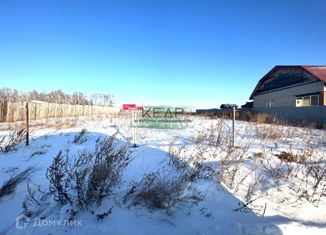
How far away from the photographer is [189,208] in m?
4.25

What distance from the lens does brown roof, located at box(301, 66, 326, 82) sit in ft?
77.6

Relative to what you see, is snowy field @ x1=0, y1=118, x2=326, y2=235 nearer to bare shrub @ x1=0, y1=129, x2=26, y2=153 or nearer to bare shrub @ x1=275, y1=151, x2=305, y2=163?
bare shrub @ x1=275, y1=151, x2=305, y2=163

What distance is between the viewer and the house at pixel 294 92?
21.0m

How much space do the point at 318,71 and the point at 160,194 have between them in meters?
25.6

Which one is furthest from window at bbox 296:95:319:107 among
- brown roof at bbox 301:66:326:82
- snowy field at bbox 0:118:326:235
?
snowy field at bbox 0:118:326:235

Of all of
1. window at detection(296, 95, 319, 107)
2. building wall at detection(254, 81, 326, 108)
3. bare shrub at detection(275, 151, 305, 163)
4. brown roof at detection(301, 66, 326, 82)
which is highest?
brown roof at detection(301, 66, 326, 82)

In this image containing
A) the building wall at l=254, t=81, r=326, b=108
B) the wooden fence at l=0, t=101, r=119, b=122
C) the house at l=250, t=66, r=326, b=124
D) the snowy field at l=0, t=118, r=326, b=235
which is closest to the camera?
the snowy field at l=0, t=118, r=326, b=235

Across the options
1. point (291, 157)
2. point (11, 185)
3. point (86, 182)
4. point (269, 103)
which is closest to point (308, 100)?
point (269, 103)

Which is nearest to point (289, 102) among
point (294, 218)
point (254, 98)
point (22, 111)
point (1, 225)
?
point (254, 98)

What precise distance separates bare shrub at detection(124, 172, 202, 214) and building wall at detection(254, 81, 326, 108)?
73.8 feet

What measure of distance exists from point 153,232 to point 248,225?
49.5 inches

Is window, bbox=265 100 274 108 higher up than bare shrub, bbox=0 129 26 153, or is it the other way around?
window, bbox=265 100 274 108

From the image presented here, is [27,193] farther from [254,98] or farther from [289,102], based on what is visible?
[254,98]

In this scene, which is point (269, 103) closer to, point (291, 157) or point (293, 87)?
point (293, 87)
